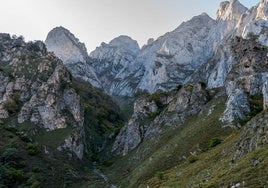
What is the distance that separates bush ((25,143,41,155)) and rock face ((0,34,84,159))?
11.0 meters

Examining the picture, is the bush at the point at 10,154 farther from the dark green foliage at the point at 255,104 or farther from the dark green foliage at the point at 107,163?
the dark green foliage at the point at 255,104

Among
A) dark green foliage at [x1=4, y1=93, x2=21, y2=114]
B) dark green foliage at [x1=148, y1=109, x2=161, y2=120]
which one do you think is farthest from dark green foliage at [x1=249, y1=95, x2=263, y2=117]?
dark green foliage at [x1=4, y1=93, x2=21, y2=114]

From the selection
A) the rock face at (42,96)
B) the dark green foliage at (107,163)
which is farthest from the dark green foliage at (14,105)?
the dark green foliage at (107,163)

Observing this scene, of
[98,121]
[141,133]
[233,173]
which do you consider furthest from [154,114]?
[233,173]

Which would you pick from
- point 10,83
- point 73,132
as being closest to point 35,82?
point 10,83

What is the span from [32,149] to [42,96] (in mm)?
33294

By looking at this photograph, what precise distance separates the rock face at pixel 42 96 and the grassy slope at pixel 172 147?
25.2 metres

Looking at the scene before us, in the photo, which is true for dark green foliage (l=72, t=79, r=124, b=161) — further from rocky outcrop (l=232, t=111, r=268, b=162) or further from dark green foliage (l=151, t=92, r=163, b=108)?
rocky outcrop (l=232, t=111, r=268, b=162)

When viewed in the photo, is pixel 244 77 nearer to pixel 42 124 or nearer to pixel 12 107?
pixel 42 124

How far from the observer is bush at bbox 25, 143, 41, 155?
291 feet

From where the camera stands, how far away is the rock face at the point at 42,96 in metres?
112

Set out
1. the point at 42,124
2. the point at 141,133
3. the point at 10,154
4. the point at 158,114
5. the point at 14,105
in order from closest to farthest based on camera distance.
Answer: the point at 10,154 < the point at 141,133 < the point at 42,124 < the point at 158,114 < the point at 14,105

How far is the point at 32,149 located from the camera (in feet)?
296

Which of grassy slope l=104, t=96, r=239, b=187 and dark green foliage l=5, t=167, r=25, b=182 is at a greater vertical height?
dark green foliage l=5, t=167, r=25, b=182
